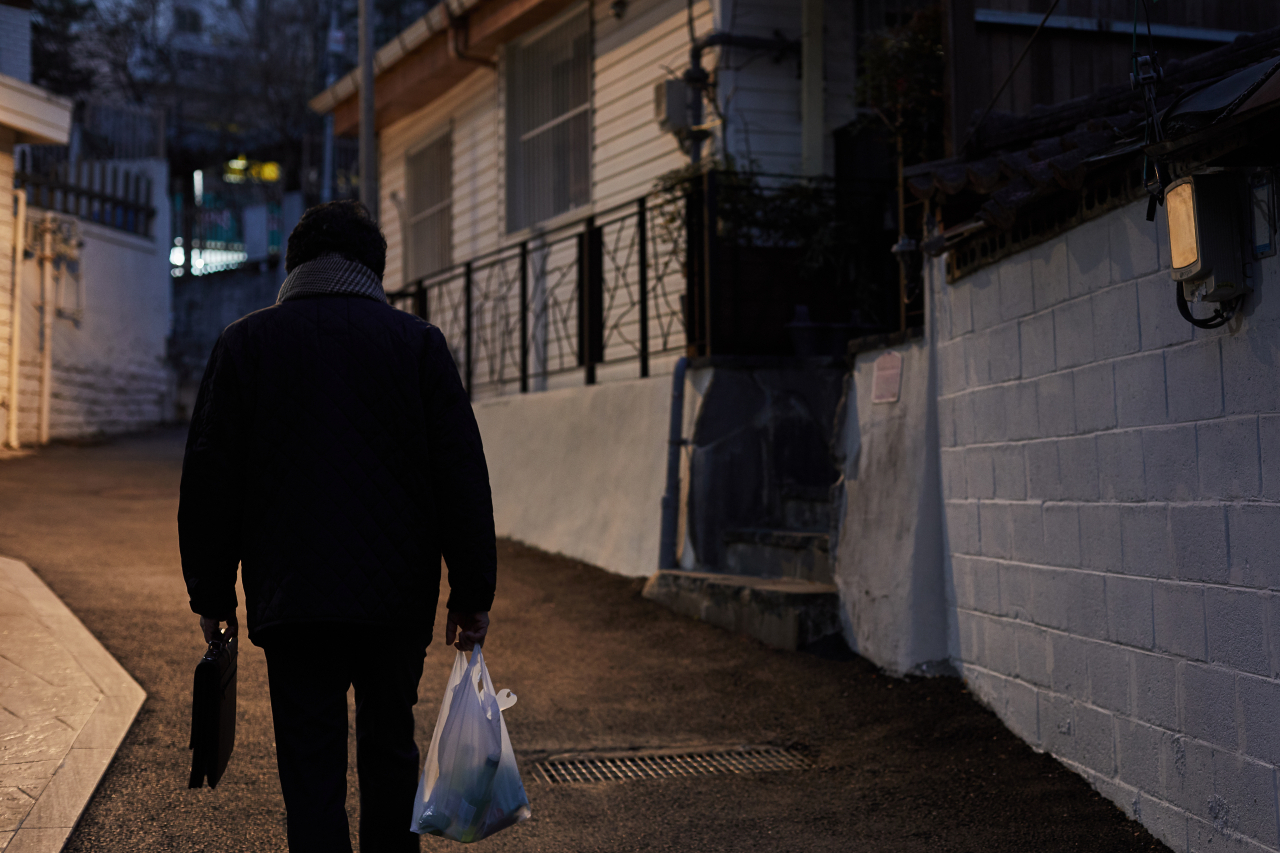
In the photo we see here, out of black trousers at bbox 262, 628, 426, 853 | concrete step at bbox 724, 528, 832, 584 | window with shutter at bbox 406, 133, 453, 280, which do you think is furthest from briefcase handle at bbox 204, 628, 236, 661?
window with shutter at bbox 406, 133, 453, 280

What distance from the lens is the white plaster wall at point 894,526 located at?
5328mm

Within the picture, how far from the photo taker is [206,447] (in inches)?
110

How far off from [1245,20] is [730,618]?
14.1ft

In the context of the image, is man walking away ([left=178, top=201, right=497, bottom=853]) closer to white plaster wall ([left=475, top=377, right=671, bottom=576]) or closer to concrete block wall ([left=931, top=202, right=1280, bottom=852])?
concrete block wall ([left=931, top=202, right=1280, bottom=852])

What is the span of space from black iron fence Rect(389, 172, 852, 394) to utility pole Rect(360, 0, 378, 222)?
12.1ft

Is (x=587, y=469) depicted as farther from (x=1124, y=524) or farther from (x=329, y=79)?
(x=329, y=79)

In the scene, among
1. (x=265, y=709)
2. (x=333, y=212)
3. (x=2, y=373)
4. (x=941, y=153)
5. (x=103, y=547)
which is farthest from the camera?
(x=2, y=373)

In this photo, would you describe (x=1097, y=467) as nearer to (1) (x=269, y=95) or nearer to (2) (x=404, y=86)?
(2) (x=404, y=86)

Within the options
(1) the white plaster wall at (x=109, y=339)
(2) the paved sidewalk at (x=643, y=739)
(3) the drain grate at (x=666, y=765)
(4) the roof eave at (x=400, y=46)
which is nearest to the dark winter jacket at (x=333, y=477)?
(2) the paved sidewalk at (x=643, y=739)

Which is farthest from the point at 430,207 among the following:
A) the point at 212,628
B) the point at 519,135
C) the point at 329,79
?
the point at 329,79

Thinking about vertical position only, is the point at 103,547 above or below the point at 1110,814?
above

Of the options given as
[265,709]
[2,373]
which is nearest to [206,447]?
[265,709]

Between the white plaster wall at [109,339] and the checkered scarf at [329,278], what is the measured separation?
13.5 metres

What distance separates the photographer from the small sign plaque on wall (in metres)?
5.71
